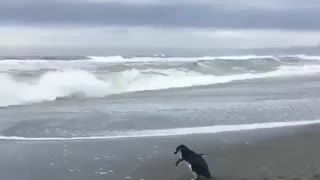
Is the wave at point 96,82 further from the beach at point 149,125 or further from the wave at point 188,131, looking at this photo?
the wave at point 188,131

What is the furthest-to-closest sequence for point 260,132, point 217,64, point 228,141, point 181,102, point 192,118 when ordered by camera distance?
1. point 217,64
2. point 181,102
3. point 192,118
4. point 260,132
5. point 228,141

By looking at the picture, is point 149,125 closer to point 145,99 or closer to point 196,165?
point 196,165

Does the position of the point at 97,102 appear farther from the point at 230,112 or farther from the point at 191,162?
the point at 191,162

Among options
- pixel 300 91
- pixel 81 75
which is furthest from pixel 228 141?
pixel 81 75

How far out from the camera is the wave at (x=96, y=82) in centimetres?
1580

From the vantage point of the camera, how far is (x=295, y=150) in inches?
357

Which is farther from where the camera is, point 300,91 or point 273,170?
point 300,91

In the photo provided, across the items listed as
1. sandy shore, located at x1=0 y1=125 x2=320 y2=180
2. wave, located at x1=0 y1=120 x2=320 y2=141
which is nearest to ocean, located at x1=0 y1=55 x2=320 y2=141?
wave, located at x1=0 y1=120 x2=320 y2=141

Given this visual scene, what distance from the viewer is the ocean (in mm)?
10875

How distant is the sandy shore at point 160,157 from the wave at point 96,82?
5274mm

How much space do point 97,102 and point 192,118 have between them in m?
3.26

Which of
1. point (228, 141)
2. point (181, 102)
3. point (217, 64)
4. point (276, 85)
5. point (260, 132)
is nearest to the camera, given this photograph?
point (228, 141)

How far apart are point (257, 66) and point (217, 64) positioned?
158 cm

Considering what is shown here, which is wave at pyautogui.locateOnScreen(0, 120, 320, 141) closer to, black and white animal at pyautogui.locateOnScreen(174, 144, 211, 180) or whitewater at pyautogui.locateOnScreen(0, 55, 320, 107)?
black and white animal at pyautogui.locateOnScreen(174, 144, 211, 180)
